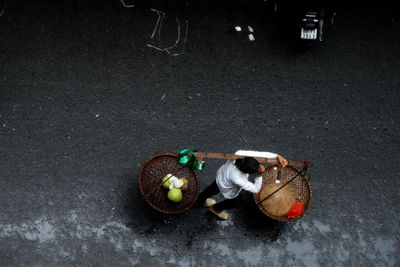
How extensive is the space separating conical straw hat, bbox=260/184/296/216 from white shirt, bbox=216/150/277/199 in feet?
1.02

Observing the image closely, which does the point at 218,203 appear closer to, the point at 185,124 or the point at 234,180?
the point at 234,180

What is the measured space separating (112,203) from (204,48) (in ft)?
6.71

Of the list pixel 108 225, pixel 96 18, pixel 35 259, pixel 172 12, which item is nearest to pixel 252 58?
pixel 172 12

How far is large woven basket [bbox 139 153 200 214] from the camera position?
152 inches

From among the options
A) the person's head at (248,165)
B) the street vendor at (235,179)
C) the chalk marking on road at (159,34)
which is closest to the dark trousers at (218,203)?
the street vendor at (235,179)

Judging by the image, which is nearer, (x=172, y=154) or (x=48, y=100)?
(x=172, y=154)

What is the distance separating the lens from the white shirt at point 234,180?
10.9 feet

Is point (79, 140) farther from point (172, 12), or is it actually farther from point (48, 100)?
point (172, 12)

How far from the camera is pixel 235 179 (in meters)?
3.32

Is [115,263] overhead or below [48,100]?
below

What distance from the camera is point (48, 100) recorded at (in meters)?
4.21

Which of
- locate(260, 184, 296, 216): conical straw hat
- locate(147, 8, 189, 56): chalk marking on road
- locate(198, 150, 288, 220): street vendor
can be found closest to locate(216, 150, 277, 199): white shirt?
locate(198, 150, 288, 220): street vendor

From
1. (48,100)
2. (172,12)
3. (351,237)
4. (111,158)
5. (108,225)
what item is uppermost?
(172,12)

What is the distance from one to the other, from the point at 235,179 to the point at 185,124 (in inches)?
45.1
